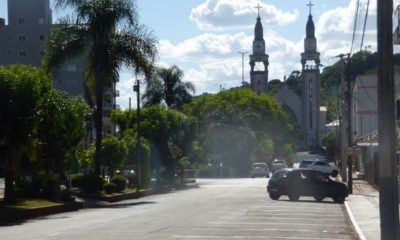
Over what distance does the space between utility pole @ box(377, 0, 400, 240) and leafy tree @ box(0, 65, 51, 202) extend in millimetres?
18500

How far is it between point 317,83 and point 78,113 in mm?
111194

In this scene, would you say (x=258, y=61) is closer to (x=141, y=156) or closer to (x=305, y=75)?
(x=305, y=75)

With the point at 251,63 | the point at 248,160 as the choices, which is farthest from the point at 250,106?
the point at 251,63

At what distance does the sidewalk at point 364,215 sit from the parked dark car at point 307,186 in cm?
77

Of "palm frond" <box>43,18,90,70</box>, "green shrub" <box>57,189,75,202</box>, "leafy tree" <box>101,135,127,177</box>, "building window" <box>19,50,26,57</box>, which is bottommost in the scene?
"green shrub" <box>57,189,75,202</box>

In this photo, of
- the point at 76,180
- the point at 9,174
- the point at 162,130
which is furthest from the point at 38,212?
the point at 162,130

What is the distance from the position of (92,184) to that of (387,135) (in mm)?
28529

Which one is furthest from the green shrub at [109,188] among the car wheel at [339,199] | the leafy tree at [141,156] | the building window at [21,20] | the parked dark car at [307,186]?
the building window at [21,20]

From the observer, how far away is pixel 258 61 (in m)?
148

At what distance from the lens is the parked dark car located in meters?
37.8

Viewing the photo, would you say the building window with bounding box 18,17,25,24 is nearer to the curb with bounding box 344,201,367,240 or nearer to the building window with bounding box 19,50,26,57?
the building window with bounding box 19,50,26,57

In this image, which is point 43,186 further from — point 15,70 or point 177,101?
point 177,101

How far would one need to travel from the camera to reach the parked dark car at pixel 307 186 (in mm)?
37819

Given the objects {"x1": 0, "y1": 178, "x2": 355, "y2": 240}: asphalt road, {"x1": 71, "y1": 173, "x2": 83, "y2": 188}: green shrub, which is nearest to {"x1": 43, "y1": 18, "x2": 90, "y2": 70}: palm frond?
{"x1": 71, "y1": 173, "x2": 83, "y2": 188}: green shrub
